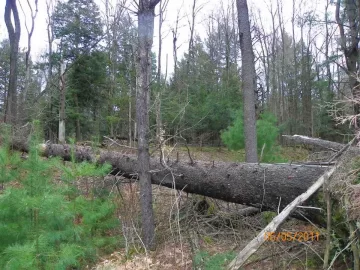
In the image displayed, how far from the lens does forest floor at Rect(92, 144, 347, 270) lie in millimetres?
3748

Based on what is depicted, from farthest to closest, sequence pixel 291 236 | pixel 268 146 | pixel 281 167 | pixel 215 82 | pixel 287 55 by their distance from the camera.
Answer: pixel 287 55, pixel 215 82, pixel 268 146, pixel 281 167, pixel 291 236

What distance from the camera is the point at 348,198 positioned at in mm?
2934

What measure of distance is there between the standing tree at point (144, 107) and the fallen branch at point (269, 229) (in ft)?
5.89

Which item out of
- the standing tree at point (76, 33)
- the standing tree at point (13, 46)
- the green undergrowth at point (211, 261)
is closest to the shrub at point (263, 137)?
the green undergrowth at point (211, 261)

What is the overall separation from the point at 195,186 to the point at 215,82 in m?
16.4

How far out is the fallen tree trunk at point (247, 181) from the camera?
3.96m

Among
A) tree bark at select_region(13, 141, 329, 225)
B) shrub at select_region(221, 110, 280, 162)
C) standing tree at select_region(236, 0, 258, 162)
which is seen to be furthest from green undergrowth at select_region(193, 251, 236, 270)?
shrub at select_region(221, 110, 280, 162)

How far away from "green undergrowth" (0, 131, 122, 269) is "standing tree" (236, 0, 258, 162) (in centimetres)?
426

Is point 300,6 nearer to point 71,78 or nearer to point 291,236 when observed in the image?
point 71,78

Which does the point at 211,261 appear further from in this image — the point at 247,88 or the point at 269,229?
the point at 247,88

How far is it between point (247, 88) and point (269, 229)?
5501mm

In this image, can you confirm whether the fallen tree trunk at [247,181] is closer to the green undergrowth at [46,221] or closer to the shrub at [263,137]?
the green undergrowth at [46,221]

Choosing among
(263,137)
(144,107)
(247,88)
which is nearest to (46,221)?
(144,107)

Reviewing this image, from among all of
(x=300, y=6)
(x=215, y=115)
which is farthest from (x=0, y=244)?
(x=300, y=6)
